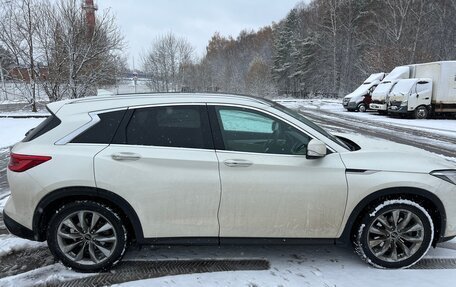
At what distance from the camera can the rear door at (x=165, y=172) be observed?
3.08 m

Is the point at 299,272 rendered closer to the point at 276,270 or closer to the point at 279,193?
the point at 276,270

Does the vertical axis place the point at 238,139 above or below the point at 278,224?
above

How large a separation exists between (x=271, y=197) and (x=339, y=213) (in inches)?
26.2

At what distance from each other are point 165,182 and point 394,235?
7.37 feet

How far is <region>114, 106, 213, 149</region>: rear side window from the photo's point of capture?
3.21 metres

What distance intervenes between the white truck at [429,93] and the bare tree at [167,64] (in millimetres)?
27043

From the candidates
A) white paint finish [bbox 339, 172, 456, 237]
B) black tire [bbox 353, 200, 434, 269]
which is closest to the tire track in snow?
white paint finish [bbox 339, 172, 456, 237]

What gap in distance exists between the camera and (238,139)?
3.37 meters

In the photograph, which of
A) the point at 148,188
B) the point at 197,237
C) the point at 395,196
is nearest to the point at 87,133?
the point at 148,188

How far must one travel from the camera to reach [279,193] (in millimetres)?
3139

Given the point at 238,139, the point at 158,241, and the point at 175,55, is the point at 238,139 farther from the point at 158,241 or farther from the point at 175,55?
the point at 175,55

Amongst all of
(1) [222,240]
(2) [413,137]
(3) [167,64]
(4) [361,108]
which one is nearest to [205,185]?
(1) [222,240]

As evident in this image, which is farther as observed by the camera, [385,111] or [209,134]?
[385,111]

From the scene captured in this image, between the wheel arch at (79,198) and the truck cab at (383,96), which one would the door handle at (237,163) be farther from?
the truck cab at (383,96)
